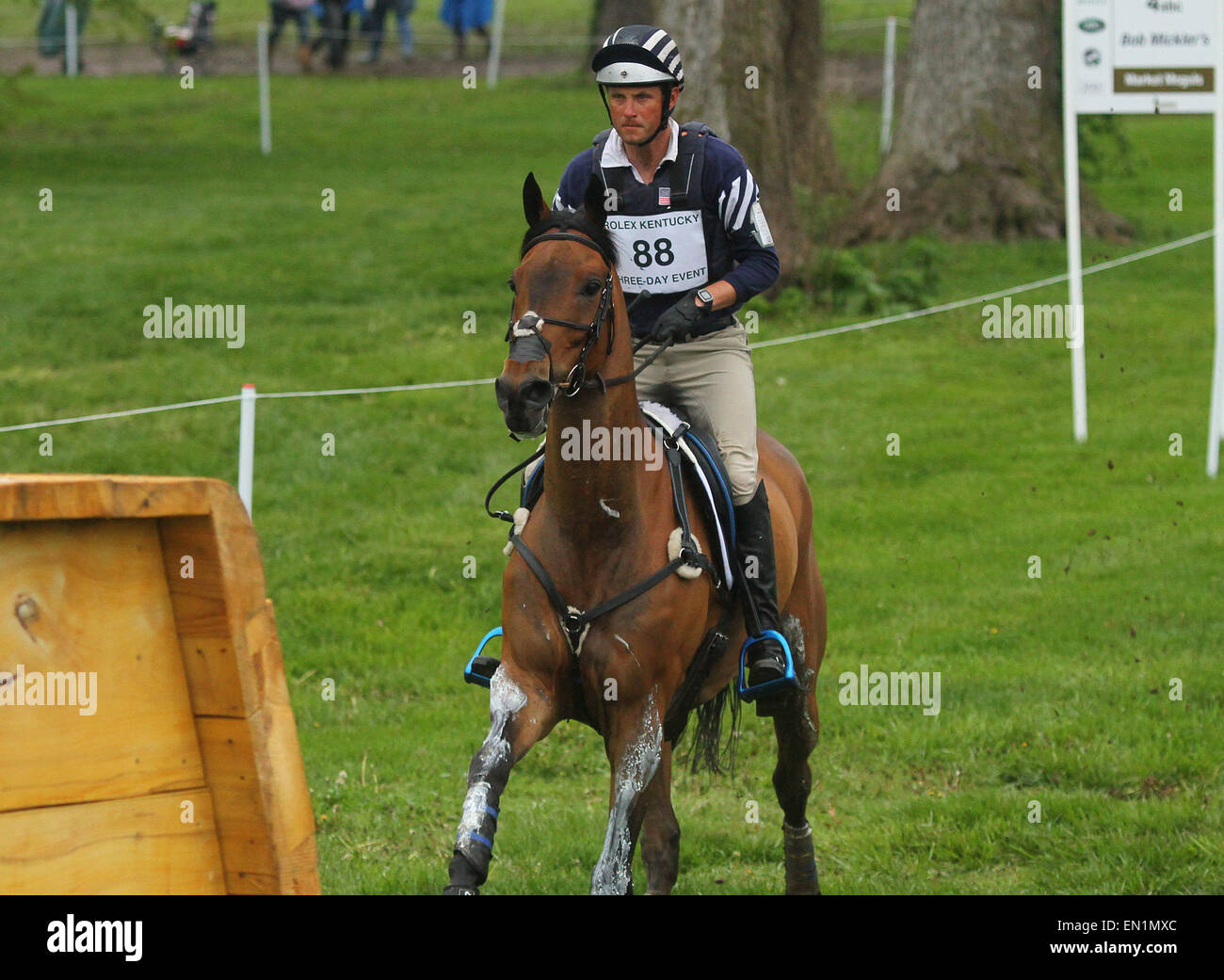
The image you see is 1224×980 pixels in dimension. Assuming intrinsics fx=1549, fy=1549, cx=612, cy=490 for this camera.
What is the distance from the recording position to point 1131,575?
11141 mm

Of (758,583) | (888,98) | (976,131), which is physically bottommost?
(758,583)

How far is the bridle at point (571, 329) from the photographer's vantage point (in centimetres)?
486

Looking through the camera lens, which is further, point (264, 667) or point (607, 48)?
point (607, 48)

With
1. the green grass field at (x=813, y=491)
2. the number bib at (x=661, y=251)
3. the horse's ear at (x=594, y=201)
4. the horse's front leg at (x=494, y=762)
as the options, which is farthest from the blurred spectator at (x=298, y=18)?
the horse's front leg at (x=494, y=762)

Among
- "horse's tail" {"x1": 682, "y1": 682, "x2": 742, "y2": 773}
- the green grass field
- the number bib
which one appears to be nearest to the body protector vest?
the number bib

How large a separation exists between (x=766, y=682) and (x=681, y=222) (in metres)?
1.81

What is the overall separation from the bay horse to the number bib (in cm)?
53

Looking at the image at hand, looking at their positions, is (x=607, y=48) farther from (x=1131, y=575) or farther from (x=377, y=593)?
(x=1131, y=575)

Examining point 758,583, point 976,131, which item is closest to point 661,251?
point 758,583

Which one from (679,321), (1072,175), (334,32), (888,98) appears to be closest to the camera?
(679,321)

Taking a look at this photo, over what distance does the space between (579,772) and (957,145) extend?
13702mm

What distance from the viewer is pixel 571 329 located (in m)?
5.06

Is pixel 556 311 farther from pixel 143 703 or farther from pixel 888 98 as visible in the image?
pixel 888 98
